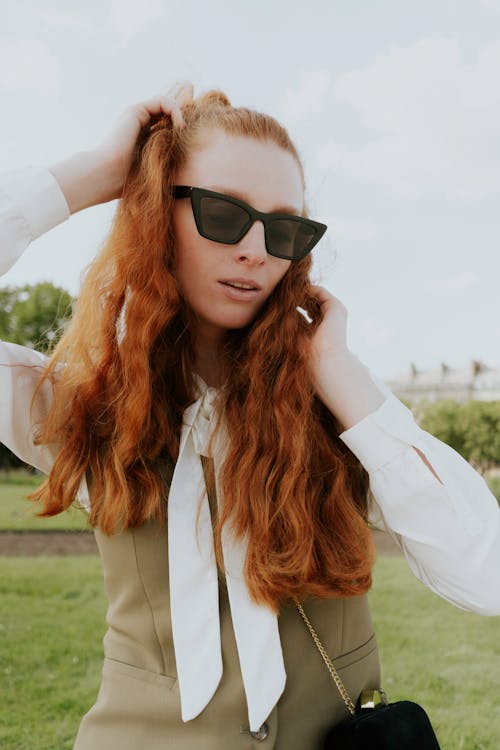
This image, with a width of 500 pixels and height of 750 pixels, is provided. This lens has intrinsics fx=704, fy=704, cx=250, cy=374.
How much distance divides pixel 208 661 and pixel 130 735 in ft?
0.82

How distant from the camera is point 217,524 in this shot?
67.6 inches

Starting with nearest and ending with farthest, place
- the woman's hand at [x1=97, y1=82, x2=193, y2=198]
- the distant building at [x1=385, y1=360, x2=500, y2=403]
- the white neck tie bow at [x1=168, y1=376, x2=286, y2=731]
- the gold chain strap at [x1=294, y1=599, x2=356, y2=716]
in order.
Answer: the white neck tie bow at [x1=168, y1=376, x2=286, y2=731] → the gold chain strap at [x1=294, y1=599, x2=356, y2=716] → the woman's hand at [x1=97, y1=82, x2=193, y2=198] → the distant building at [x1=385, y1=360, x2=500, y2=403]

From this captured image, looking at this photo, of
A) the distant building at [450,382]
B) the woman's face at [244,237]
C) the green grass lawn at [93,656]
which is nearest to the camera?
the woman's face at [244,237]

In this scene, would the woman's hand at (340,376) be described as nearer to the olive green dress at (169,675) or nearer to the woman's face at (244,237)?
the woman's face at (244,237)

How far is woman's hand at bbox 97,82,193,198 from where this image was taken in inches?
73.5

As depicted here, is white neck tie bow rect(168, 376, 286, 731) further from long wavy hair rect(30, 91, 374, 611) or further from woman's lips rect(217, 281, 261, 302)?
woman's lips rect(217, 281, 261, 302)

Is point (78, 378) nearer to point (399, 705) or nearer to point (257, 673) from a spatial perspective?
point (257, 673)

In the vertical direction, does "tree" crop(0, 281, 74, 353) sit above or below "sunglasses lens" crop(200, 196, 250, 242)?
below

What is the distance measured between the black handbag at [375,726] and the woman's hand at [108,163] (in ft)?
3.82

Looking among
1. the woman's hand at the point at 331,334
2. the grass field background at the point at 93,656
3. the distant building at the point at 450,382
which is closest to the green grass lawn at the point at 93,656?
the grass field background at the point at 93,656

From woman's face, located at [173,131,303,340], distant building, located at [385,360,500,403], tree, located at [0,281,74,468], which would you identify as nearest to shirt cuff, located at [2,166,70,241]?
woman's face, located at [173,131,303,340]

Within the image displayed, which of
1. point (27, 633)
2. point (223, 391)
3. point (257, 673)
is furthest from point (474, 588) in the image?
point (27, 633)

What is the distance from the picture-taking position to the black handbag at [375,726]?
157cm

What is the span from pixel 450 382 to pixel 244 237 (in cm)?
8067
